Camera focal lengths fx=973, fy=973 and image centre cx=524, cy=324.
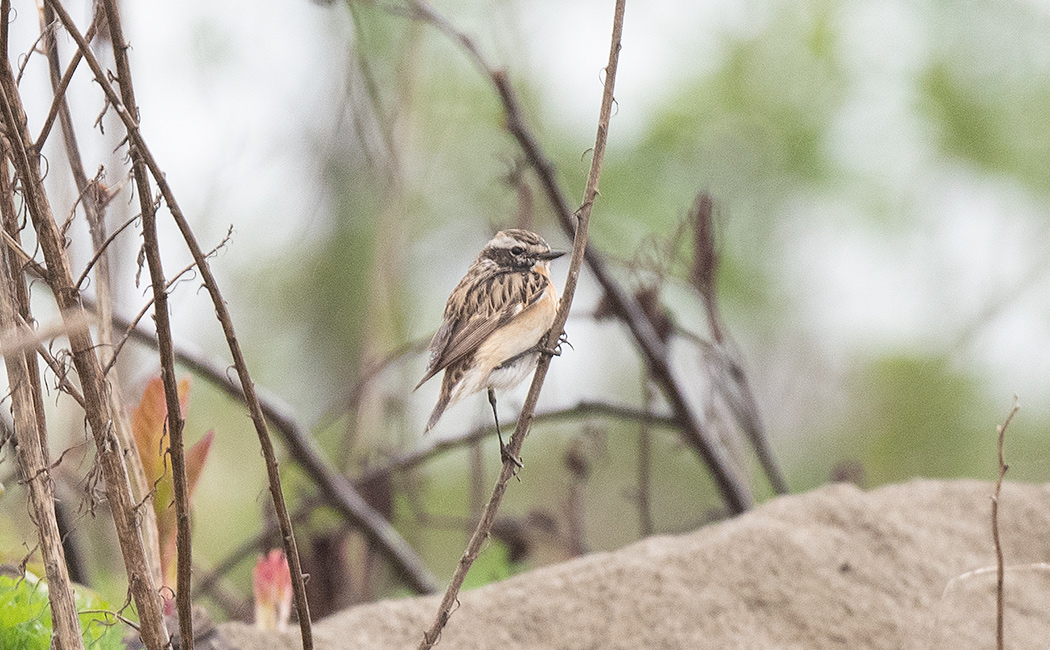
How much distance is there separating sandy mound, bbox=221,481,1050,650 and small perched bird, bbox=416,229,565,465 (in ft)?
1.91

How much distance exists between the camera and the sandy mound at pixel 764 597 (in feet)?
5.96

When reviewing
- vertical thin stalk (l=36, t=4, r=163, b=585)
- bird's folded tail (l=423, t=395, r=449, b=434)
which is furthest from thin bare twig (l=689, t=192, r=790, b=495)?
vertical thin stalk (l=36, t=4, r=163, b=585)

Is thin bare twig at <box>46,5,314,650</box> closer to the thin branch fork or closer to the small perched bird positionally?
the thin branch fork

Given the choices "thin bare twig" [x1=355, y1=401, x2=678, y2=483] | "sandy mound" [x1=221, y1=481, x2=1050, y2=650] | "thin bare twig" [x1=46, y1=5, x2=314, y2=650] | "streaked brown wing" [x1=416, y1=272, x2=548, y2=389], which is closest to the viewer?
"thin bare twig" [x1=46, y1=5, x2=314, y2=650]

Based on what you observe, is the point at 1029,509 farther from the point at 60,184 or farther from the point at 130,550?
the point at 60,184

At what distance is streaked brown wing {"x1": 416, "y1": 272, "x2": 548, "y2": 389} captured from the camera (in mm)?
1379

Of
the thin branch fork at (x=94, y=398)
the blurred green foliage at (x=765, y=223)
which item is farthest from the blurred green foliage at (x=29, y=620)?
the blurred green foliage at (x=765, y=223)

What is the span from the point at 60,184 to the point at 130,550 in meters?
1.75

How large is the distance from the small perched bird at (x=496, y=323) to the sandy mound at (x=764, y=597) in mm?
582

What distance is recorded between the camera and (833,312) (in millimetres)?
5777

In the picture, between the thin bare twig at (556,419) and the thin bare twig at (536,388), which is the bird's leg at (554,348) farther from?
the thin bare twig at (556,419)

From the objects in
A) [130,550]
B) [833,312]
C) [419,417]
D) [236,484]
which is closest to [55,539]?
[130,550]

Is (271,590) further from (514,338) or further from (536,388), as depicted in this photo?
(536,388)

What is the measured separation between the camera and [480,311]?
4.72 feet
